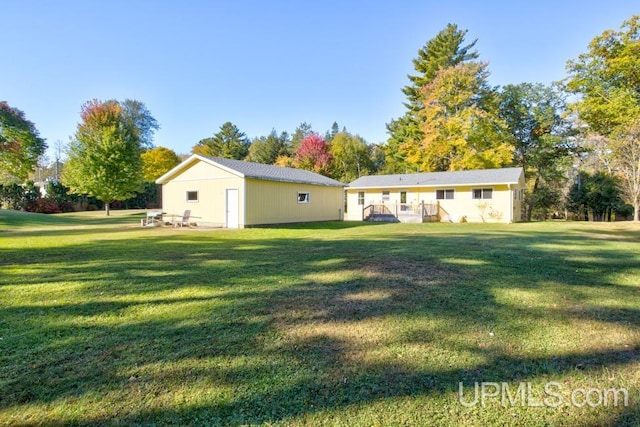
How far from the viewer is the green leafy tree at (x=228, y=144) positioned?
45625mm

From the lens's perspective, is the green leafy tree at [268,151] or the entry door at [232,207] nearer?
the entry door at [232,207]

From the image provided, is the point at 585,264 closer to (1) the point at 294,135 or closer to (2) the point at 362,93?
(2) the point at 362,93

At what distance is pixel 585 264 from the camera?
20.7ft

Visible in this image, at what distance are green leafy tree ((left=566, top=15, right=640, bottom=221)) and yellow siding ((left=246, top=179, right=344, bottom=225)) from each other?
656 inches

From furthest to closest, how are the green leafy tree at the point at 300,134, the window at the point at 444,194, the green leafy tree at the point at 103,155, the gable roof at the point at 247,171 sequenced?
1. the green leafy tree at the point at 300,134
2. the green leafy tree at the point at 103,155
3. the window at the point at 444,194
4. the gable roof at the point at 247,171

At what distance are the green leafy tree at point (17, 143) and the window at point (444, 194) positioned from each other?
3106cm

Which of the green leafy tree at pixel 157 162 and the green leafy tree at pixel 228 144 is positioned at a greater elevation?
the green leafy tree at pixel 228 144

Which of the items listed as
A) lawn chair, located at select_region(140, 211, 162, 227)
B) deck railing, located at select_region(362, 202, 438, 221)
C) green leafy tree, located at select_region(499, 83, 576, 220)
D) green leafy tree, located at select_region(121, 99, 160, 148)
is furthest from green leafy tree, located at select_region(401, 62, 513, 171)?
green leafy tree, located at select_region(121, 99, 160, 148)

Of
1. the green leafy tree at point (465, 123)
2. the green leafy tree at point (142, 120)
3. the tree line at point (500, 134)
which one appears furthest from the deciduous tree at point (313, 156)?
the green leafy tree at point (142, 120)

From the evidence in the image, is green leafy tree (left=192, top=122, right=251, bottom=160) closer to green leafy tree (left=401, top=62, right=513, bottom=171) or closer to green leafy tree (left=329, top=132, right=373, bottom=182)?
green leafy tree (left=329, top=132, right=373, bottom=182)

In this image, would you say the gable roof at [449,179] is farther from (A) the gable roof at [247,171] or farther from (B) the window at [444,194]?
(A) the gable roof at [247,171]

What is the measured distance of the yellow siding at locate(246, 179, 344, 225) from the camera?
15.1m

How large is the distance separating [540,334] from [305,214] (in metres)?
15.4

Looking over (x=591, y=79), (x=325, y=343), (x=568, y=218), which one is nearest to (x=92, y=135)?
(x=325, y=343)
